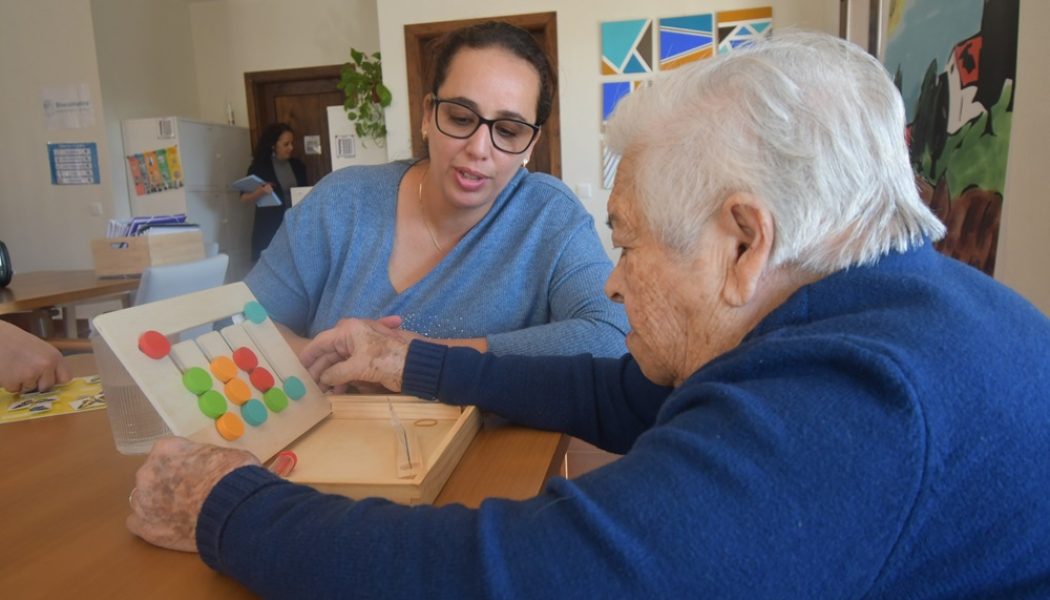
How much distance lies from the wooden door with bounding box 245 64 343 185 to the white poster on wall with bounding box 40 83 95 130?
1276 mm

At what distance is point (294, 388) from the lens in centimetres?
88

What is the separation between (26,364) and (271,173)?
4.90 meters

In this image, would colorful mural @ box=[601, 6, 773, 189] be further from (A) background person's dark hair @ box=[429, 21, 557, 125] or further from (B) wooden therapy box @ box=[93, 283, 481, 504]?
(B) wooden therapy box @ box=[93, 283, 481, 504]

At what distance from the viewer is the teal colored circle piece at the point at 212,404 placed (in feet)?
2.44

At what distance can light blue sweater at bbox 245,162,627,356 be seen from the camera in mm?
1163

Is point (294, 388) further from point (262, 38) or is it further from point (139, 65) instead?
point (262, 38)

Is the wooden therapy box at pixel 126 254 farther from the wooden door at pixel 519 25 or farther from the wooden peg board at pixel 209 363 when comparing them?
the wooden peg board at pixel 209 363

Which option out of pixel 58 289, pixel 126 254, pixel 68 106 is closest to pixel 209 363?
pixel 58 289

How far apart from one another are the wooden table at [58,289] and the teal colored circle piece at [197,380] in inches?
75.4

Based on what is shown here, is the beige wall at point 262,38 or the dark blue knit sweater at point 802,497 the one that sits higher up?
the beige wall at point 262,38

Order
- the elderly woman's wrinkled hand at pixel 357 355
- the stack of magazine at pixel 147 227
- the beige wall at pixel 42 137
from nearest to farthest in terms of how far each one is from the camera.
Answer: the elderly woman's wrinkled hand at pixel 357 355, the stack of magazine at pixel 147 227, the beige wall at pixel 42 137

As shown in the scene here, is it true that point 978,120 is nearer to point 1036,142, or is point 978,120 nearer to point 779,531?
point 1036,142

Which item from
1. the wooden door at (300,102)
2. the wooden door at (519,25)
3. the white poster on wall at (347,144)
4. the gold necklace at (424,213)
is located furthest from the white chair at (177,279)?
the wooden door at (300,102)

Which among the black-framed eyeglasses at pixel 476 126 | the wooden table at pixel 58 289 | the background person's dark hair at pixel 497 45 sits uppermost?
the background person's dark hair at pixel 497 45
